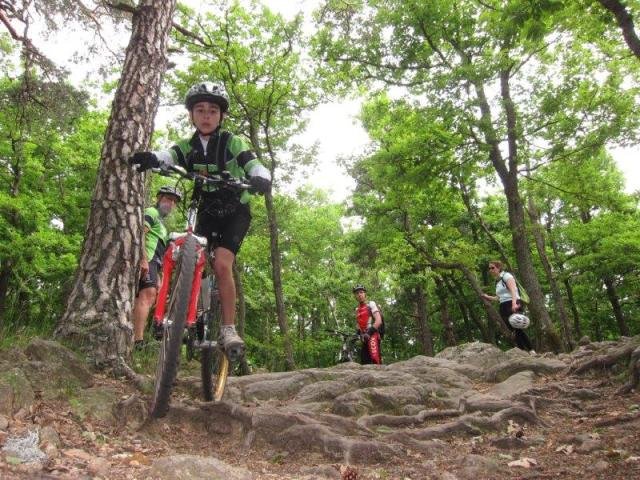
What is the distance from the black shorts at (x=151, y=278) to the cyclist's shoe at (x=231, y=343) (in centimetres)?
257

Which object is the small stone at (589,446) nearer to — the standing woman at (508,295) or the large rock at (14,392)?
the large rock at (14,392)

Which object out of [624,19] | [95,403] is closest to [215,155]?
[95,403]

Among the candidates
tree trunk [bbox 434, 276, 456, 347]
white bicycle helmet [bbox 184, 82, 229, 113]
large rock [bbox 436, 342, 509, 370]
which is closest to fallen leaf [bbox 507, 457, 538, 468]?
white bicycle helmet [bbox 184, 82, 229, 113]

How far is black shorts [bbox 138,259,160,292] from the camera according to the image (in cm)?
639

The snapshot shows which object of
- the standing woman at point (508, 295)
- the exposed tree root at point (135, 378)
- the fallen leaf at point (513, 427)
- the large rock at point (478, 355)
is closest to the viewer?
the exposed tree root at point (135, 378)

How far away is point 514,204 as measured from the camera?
13.0 metres

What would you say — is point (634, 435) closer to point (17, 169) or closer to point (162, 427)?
point (162, 427)

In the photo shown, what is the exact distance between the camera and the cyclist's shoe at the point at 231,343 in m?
4.15

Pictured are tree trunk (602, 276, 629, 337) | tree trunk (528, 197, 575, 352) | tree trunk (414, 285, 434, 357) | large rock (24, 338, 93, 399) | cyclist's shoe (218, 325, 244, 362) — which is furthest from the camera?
tree trunk (602, 276, 629, 337)

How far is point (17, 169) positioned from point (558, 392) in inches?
743

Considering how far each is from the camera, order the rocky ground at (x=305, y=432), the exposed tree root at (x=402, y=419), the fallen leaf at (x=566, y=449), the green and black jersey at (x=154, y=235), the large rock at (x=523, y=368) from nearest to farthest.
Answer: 1. the rocky ground at (x=305, y=432)
2. the fallen leaf at (x=566, y=449)
3. the exposed tree root at (x=402, y=419)
4. the green and black jersey at (x=154, y=235)
5. the large rock at (x=523, y=368)

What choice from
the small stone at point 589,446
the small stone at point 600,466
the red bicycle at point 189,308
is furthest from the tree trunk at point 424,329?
the small stone at point 600,466

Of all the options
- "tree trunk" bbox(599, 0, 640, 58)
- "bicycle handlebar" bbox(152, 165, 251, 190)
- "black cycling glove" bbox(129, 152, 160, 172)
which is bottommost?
"bicycle handlebar" bbox(152, 165, 251, 190)

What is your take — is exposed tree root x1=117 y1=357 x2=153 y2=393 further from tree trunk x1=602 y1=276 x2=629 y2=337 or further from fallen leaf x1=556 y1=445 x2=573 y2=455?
tree trunk x1=602 y1=276 x2=629 y2=337
